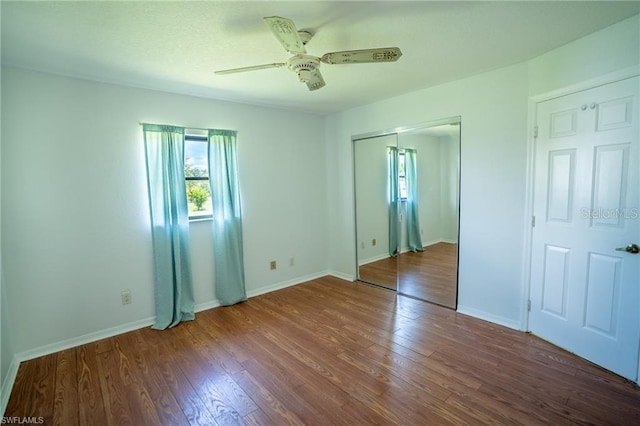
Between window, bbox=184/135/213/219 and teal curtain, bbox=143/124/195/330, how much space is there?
211 millimetres

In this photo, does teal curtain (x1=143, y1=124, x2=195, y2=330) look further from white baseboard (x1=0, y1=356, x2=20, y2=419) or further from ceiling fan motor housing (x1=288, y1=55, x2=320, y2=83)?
ceiling fan motor housing (x1=288, y1=55, x2=320, y2=83)

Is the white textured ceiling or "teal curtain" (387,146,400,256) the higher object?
the white textured ceiling

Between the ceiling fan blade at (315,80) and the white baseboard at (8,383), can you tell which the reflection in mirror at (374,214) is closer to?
the ceiling fan blade at (315,80)

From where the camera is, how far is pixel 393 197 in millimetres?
3879

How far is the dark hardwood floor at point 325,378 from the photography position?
1779 millimetres

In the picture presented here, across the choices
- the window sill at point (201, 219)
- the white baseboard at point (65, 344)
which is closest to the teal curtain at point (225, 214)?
the window sill at point (201, 219)

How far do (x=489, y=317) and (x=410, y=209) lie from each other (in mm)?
1465

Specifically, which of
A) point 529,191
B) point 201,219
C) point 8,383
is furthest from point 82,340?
point 529,191

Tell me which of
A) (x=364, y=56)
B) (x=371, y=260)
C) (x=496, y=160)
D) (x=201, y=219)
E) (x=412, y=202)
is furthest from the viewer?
(x=371, y=260)

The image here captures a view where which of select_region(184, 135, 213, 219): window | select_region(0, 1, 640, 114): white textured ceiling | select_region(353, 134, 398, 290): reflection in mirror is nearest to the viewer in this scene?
select_region(0, 1, 640, 114): white textured ceiling

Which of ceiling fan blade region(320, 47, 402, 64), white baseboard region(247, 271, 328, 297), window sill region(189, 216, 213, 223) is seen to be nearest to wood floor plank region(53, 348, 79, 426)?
window sill region(189, 216, 213, 223)

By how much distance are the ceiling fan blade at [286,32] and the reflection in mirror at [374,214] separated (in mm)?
2298

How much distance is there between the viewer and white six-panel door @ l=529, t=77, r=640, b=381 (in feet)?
6.49

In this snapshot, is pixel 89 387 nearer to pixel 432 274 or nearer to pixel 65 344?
pixel 65 344
